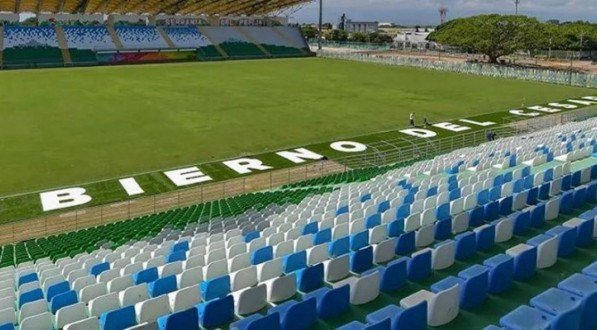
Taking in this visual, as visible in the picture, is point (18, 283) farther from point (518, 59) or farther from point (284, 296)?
point (518, 59)

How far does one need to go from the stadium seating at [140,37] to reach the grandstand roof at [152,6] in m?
3.04

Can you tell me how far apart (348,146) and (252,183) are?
7.92 metres

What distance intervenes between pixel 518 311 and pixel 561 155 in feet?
47.6

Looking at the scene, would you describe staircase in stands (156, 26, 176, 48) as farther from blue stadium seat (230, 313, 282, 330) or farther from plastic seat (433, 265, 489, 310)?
blue stadium seat (230, 313, 282, 330)

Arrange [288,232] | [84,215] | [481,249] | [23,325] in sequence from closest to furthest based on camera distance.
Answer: [23,325] → [481,249] → [288,232] → [84,215]

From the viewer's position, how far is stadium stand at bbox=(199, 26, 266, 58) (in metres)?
81.4

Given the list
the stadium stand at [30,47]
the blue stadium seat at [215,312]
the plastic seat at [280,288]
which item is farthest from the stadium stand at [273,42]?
the blue stadium seat at [215,312]

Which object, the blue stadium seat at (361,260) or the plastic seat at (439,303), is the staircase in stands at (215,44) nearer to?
the blue stadium seat at (361,260)

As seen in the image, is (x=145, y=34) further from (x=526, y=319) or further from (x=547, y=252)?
(x=526, y=319)

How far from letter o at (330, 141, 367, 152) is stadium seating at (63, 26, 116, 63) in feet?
160

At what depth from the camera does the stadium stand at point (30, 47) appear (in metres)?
65.2

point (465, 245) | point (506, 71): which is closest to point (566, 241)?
point (465, 245)

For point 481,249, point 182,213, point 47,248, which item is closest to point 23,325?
point 481,249

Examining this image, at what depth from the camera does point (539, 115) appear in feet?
127
